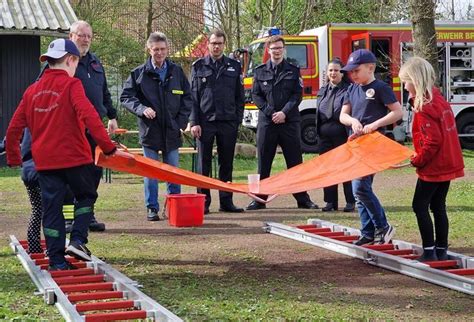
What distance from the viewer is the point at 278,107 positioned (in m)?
11.1

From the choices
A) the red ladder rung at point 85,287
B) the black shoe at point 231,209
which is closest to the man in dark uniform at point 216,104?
the black shoe at point 231,209

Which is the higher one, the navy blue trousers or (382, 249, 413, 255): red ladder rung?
the navy blue trousers

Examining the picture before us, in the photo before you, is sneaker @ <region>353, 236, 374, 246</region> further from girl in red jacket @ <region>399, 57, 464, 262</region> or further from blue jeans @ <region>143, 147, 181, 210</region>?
blue jeans @ <region>143, 147, 181, 210</region>

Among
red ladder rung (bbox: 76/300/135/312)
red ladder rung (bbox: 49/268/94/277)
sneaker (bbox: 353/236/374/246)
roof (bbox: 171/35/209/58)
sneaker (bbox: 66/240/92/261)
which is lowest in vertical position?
red ladder rung (bbox: 76/300/135/312)

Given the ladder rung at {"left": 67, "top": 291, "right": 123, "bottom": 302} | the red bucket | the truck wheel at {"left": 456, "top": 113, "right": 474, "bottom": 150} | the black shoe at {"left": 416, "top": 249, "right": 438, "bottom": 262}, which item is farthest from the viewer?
the truck wheel at {"left": 456, "top": 113, "right": 474, "bottom": 150}

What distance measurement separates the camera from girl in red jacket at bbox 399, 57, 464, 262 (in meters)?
6.62

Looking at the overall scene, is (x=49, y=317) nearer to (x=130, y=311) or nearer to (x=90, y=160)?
(x=130, y=311)

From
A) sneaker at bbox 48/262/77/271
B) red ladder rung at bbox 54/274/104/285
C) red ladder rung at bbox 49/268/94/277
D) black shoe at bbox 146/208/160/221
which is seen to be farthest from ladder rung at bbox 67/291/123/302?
black shoe at bbox 146/208/160/221

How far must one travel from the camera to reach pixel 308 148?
22156 millimetres

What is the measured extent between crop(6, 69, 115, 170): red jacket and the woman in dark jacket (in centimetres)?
471

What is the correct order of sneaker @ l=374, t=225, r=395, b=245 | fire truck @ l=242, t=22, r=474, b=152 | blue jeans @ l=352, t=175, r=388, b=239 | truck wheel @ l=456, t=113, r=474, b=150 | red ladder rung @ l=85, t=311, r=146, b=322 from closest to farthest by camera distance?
red ladder rung @ l=85, t=311, r=146, b=322
blue jeans @ l=352, t=175, r=388, b=239
sneaker @ l=374, t=225, r=395, b=245
fire truck @ l=242, t=22, r=474, b=152
truck wheel @ l=456, t=113, r=474, b=150

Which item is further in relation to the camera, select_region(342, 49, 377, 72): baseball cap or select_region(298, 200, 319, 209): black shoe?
select_region(298, 200, 319, 209): black shoe

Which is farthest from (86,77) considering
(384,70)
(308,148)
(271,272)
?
(384,70)

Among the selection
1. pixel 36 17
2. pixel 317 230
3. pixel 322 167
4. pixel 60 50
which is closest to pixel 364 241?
pixel 322 167
